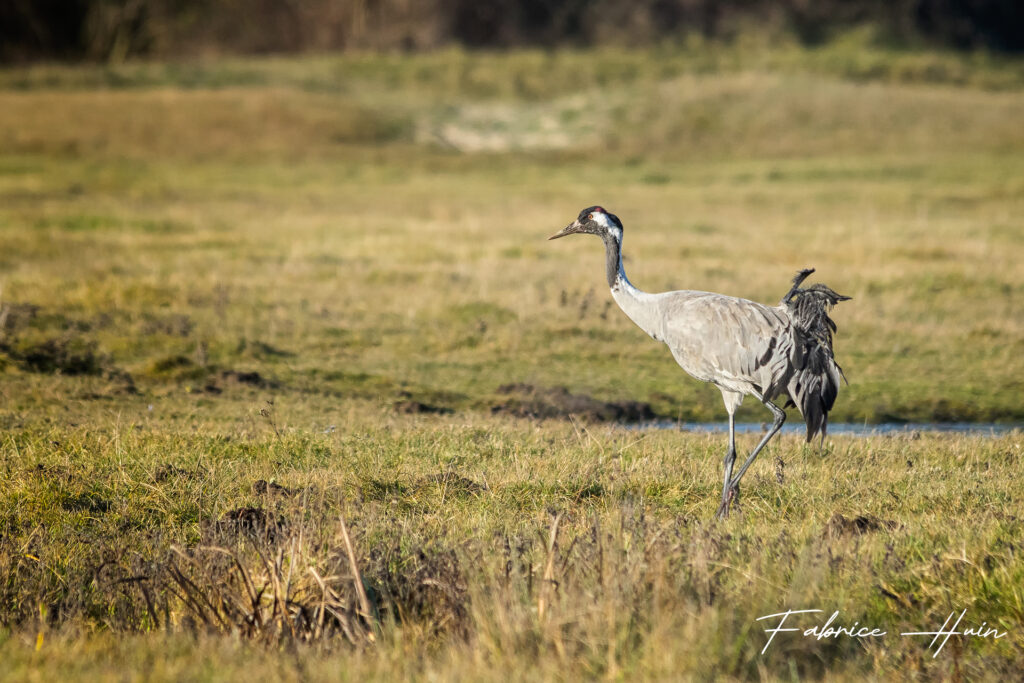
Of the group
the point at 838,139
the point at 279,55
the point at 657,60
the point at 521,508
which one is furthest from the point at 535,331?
the point at 279,55

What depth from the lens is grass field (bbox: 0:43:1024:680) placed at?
20.3 ft

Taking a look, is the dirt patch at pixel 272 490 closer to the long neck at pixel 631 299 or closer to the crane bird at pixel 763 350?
the long neck at pixel 631 299

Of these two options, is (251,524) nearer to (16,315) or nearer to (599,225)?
(599,225)

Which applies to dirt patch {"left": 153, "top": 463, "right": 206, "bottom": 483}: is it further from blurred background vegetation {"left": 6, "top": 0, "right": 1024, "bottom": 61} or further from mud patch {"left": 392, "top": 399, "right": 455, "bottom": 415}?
blurred background vegetation {"left": 6, "top": 0, "right": 1024, "bottom": 61}

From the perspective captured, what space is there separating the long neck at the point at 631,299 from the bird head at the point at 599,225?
0.03 m

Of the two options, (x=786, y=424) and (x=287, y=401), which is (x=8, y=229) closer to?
(x=287, y=401)

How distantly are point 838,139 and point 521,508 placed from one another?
54.2 metres

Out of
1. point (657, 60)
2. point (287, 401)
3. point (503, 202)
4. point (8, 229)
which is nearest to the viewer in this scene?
point (287, 401)

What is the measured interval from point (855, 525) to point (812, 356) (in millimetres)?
1578

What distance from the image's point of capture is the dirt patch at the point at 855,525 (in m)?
7.65

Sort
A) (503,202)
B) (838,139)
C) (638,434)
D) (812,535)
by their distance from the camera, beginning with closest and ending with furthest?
(812,535) → (638,434) → (503,202) → (838,139)

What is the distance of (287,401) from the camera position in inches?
519

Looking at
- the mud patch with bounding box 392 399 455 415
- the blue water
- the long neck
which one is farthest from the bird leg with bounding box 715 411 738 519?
the mud patch with bounding box 392 399 455 415

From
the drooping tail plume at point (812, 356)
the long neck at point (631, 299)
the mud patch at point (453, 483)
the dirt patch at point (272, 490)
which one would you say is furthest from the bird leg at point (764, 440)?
the dirt patch at point (272, 490)
